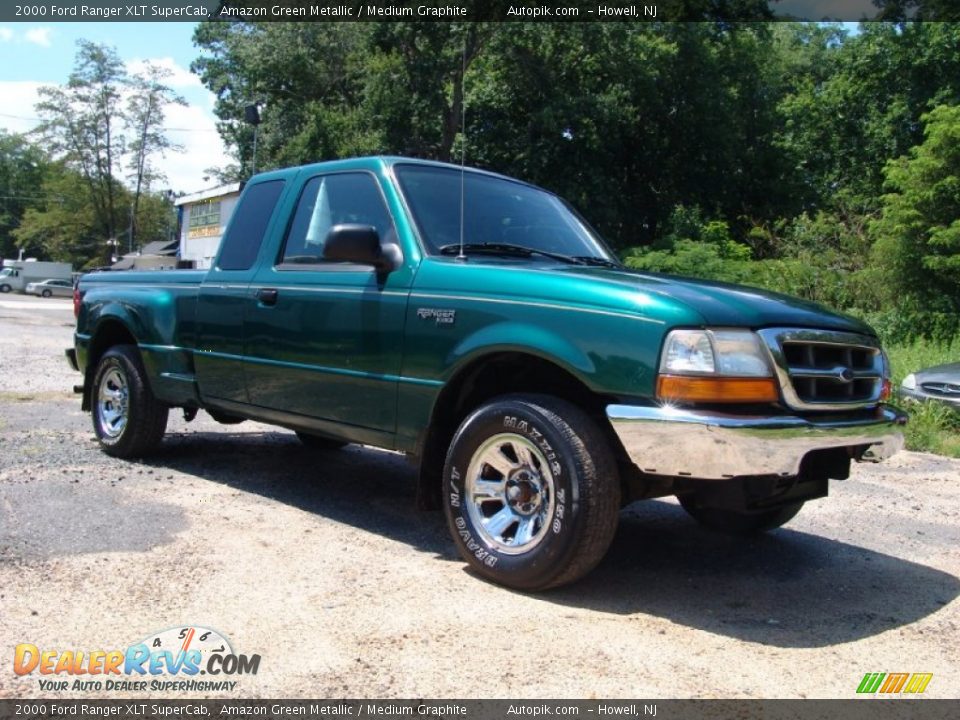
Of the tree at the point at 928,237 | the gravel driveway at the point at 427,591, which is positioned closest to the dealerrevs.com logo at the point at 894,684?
the gravel driveway at the point at 427,591

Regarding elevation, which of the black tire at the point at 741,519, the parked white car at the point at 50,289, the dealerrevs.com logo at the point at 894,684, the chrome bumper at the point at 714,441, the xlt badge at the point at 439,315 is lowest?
the parked white car at the point at 50,289

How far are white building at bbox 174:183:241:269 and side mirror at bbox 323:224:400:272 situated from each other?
555 inches

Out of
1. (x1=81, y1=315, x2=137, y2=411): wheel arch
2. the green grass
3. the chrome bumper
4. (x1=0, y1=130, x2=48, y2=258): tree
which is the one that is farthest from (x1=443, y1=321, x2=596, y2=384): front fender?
(x1=0, y1=130, x2=48, y2=258): tree

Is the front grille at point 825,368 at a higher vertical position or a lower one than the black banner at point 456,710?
higher

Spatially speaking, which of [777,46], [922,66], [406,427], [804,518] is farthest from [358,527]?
[777,46]

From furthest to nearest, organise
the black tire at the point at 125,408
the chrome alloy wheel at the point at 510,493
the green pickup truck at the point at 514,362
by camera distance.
Result: the black tire at the point at 125,408 → the chrome alloy wheel at the point at 510,493 → the green pickup truck at the point at 514,362

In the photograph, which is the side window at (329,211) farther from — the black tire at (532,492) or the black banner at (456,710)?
the black banner at (456,710)

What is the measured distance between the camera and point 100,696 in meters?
2.79

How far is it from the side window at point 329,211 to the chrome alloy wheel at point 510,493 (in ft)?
4.51

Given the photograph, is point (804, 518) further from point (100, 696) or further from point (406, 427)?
point (100, 696)

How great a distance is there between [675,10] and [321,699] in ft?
92.6

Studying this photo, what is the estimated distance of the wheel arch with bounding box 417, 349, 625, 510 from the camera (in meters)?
3.95

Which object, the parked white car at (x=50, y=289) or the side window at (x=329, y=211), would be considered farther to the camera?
the parked white car at (x=50, y=289)

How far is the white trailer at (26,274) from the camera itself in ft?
195
